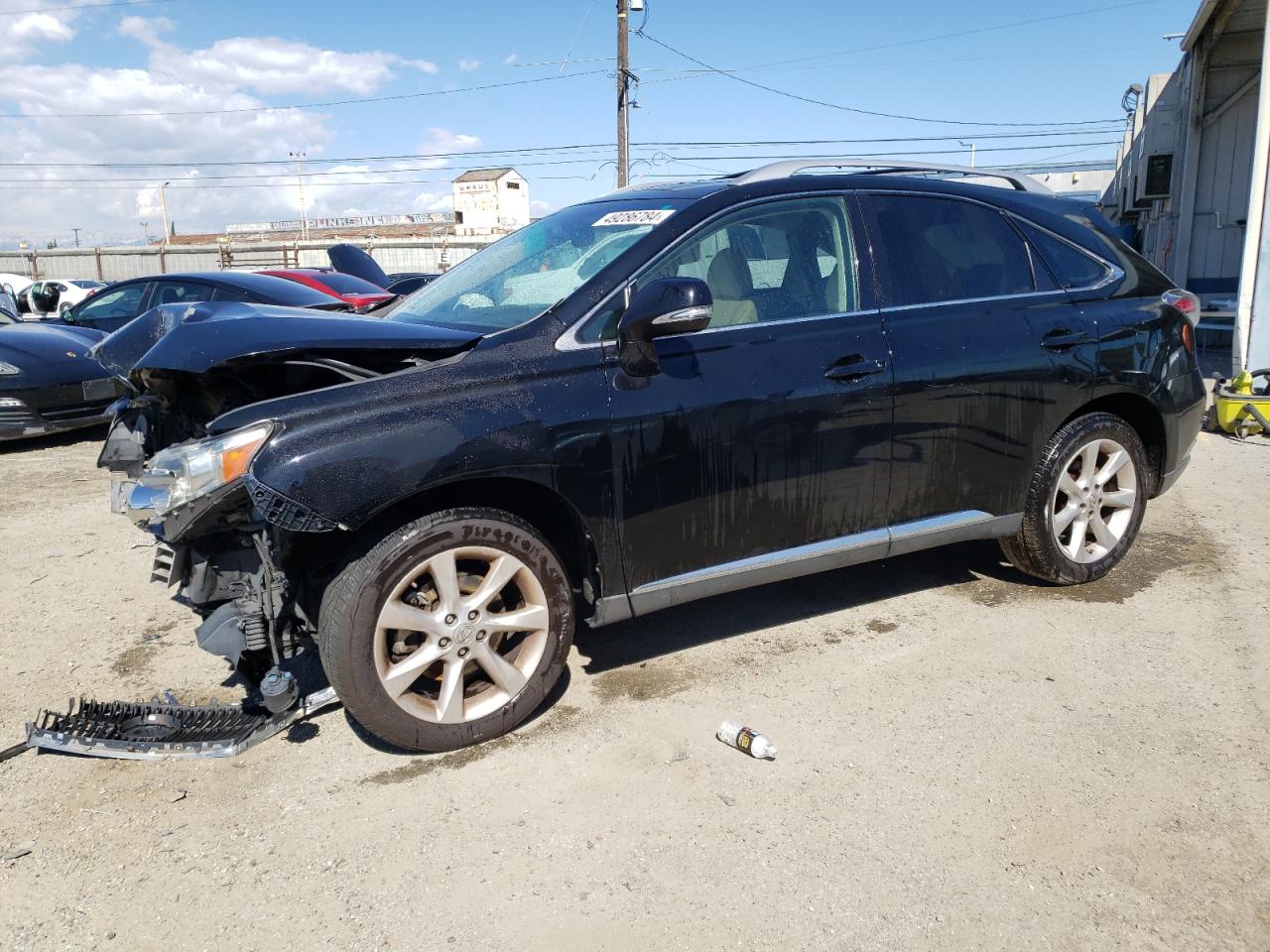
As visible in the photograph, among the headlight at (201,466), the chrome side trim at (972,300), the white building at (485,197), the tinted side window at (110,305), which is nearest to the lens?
the headlight at (201,466)

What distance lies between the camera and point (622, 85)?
85.7 feet

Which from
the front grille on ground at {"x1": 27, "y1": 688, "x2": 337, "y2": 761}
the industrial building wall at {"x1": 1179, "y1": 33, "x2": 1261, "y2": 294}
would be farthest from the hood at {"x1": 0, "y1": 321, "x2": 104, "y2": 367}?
the industrial building wall at {"x1": 1179, "y1": 33, "x2": 1261, "y2": 294}

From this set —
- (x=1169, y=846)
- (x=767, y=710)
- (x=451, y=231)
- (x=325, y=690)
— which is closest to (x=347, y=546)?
(x=325, y=690)

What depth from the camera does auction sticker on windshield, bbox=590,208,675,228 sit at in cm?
354

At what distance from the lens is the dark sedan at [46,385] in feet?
25.9

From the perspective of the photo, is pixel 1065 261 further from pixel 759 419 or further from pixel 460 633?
pixel 460 633

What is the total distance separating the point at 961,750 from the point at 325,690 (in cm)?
217

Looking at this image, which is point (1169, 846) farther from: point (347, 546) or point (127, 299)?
point (127, 299)

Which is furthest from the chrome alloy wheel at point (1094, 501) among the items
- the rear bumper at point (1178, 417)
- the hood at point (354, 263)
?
the hood at point (354, 263)

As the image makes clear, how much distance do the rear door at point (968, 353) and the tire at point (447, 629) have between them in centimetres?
157

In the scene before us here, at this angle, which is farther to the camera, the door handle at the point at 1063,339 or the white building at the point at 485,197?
the white building at the point at 485,197

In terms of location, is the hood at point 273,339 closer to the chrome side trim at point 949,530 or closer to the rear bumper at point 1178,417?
the chrome side trim at point 949,530

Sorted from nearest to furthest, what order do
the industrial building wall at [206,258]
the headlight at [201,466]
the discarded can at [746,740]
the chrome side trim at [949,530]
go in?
the headlight at [201,466] < the discarded can at [746,740] < the chrome side trim at [949,530] < the industrial building wall at [206,258]

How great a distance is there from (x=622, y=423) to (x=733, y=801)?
125cm
